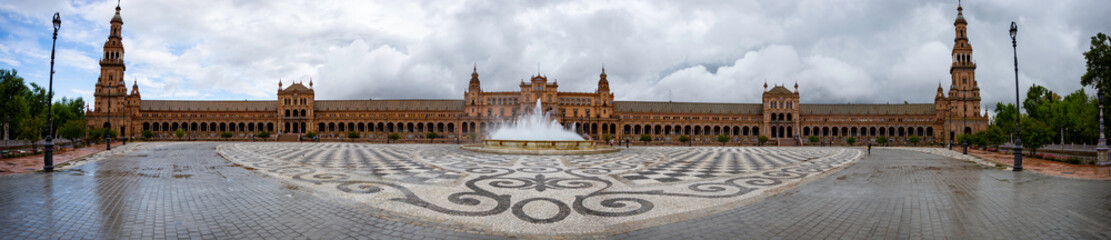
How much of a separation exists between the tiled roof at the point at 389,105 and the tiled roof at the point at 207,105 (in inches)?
395

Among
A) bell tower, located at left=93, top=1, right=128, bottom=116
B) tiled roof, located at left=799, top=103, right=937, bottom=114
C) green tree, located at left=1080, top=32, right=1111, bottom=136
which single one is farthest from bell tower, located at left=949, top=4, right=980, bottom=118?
bell tower, located at left=93, top=1, right=128, bottom=116

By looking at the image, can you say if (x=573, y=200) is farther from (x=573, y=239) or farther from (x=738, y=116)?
(x=738, y=116)

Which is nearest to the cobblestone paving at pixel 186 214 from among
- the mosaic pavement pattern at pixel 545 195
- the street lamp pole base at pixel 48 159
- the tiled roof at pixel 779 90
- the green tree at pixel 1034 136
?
the mosaic pavement pattern at pixel 545 195

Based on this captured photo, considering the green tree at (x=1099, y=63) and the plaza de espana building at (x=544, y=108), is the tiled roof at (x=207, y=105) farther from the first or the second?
the green tree at (x=1099, y=63)

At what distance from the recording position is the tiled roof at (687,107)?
3590 inches

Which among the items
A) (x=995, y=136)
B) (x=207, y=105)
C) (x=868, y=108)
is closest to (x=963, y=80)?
(x=868, y=108)

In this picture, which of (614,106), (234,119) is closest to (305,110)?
(234,119)

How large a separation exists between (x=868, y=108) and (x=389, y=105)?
93.7m

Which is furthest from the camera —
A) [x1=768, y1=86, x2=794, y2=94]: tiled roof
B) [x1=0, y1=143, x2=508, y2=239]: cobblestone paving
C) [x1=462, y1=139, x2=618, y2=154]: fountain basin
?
[x1=768, y1=86, x2=794, y2=94]: tiled roof

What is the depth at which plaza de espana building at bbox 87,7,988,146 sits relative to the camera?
81.8 meters

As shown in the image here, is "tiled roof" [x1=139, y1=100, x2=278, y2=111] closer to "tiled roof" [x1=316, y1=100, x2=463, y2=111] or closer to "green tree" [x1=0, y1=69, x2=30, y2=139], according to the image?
"tiled roof" [x1=316, y1=100, x2=463, y2=111]

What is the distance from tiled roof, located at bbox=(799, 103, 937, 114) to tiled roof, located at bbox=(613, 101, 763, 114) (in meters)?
9.80

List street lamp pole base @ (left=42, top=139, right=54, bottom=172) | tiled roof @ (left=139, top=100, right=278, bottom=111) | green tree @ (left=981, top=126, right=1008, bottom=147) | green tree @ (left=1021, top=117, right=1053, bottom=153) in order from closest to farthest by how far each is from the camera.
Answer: street lamp pole base @ (left=42, top=139, right=54, bottom=172), green tree @ (left=1021, top=117, right=1053, bottom=153), green tree @ (left=981, top=126, right=1008, bottom=147), tiled roof @ (left=139, top=100, right=278, bottom=111)

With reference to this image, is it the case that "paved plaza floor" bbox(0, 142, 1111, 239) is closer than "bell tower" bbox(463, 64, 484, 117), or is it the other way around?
"paved plaza floor" bbox(0, 142, 1111, 239)
